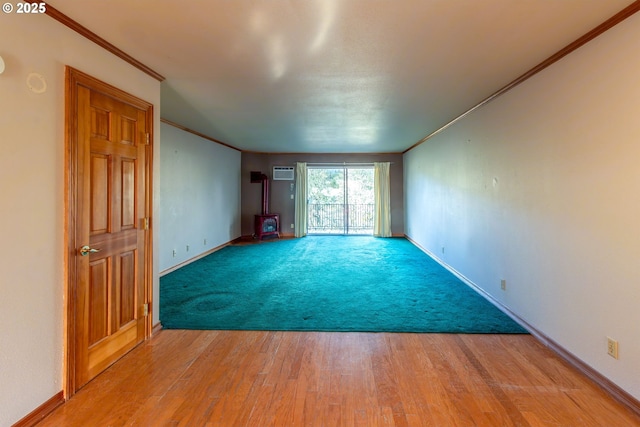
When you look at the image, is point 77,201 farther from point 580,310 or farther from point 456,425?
point 580,310

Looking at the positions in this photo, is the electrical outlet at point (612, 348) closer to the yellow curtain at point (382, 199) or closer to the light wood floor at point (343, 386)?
the light wood floor at point (343, 386)

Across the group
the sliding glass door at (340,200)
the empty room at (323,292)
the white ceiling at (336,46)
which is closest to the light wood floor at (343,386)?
the empty room at (323,292)

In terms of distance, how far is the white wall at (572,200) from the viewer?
1.88 m

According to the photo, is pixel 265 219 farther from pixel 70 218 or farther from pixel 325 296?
pixel 70 218

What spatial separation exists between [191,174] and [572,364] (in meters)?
5.78

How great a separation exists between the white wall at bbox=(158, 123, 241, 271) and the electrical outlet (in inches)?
203

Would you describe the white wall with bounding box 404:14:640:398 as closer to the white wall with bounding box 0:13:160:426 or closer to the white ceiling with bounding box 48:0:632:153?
the white ceiling with bounding box 48:0:632:153

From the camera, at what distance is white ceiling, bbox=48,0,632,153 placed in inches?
71.7

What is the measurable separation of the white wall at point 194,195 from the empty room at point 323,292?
1.44 meters

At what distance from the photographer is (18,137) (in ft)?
5.42

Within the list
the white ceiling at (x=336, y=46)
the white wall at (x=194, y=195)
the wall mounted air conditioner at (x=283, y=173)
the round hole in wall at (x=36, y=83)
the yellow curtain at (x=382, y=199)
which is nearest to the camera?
the round hole in wall at (x=36, y=83)

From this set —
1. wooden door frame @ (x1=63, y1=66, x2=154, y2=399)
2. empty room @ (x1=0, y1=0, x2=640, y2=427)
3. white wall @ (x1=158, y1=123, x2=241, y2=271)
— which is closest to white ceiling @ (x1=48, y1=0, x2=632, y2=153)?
empty room @ (x1=0, y1=0, x2=640, y2=427)

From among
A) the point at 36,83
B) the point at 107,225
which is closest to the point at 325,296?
the point at 107,225

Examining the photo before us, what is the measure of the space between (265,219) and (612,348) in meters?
6.99
